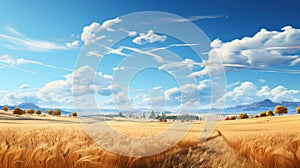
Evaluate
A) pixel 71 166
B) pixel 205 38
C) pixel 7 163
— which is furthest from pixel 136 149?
pixel 205 38

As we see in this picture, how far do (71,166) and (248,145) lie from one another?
3.33 m

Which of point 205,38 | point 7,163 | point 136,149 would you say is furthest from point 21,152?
point 205,38

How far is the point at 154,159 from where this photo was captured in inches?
164

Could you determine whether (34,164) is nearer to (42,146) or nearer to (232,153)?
(42,146)

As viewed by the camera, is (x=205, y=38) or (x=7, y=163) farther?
(x=205, y=38)

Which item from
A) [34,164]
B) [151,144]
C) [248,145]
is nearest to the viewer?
[34,164]

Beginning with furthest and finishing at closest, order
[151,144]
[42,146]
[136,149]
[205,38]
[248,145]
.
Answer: [205,38] → [248,145] → [151,144] → [136,149] → [42,146]

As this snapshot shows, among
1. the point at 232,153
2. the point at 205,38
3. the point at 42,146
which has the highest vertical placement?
the point at 205,38

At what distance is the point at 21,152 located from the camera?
3.52 m

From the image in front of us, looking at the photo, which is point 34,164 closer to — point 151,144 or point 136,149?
point 136,149

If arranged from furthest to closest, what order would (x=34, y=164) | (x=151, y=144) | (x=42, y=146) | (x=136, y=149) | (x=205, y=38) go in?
(x=205, y=38), (x=151, y=144), (x=136, y=149), (x=42, y=146), (x=34, y=164)

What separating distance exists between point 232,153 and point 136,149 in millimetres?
2235

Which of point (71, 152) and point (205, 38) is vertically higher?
point (205, 38)

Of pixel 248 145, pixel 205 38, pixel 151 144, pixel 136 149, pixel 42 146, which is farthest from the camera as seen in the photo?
pixel 205 38
